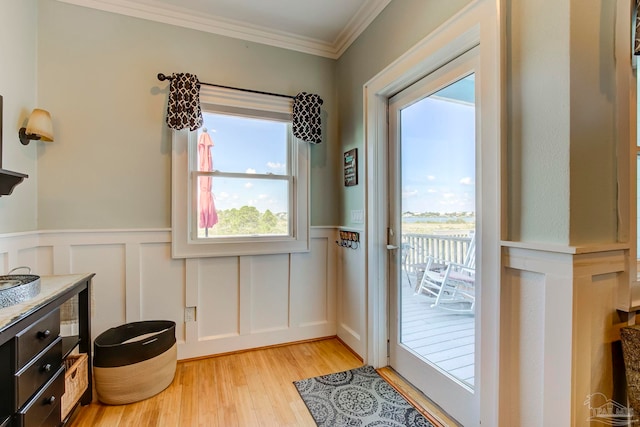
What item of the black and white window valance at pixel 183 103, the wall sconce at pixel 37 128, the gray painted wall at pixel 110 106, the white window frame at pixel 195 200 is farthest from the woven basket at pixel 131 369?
the black and white window valance at pixel 183 103

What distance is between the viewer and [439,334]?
1.82 meters

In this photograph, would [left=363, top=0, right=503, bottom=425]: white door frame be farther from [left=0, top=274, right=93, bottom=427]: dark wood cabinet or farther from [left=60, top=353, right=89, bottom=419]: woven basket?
[left=60, top=353, right=89, bottom=419]: woven basket

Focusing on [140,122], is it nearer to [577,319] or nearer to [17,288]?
[17,288]

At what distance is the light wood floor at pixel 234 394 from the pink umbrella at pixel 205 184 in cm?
107

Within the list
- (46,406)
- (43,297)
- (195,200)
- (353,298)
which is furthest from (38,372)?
(353,298)

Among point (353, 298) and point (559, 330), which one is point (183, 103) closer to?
point (353, 298)

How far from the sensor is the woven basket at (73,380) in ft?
4.94

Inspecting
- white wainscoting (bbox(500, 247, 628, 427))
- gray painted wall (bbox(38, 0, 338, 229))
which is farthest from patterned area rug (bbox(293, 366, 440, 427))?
gray painted wall (bbox(38, 0, 338, 229))

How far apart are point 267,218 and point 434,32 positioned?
178 cm

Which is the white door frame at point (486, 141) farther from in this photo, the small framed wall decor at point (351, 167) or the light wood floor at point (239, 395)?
the small framed wall decor at point (351, 167)

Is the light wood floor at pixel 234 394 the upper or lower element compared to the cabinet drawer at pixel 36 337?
lower

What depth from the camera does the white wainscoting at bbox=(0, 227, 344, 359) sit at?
203cm

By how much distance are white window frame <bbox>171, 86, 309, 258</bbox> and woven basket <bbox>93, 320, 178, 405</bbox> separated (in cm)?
67

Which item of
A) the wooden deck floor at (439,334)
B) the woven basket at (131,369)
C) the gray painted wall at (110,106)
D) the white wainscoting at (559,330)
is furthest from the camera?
the gray painted wall at (110,106)
